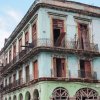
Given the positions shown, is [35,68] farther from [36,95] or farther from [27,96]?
[27,96]

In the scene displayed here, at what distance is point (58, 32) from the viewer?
26.7 m

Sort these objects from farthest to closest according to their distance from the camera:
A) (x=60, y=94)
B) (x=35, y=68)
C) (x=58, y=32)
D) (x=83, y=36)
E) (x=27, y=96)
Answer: (x=27, y=96), (x=83, y=36), (x=58, y=32), (x=35, y=68), (x=60, y=94)

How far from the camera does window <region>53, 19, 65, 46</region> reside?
25609 mm

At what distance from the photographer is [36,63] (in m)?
26.1

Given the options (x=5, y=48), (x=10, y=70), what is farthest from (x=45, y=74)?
(x=5, y=48)

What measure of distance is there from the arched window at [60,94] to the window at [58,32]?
414 centimetres

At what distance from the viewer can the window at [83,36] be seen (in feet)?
87.4

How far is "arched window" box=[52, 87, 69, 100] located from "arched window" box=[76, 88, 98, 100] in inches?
47.2

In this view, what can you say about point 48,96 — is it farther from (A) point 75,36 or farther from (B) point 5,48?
(B) point 5,48

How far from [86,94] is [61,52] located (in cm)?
441

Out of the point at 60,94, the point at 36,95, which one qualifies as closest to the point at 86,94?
the point at 60,94

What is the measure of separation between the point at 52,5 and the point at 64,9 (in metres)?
1.28

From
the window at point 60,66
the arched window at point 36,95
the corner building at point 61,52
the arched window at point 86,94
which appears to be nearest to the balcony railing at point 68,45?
the corner building at point 61,52

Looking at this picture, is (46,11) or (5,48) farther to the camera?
(5,48)
